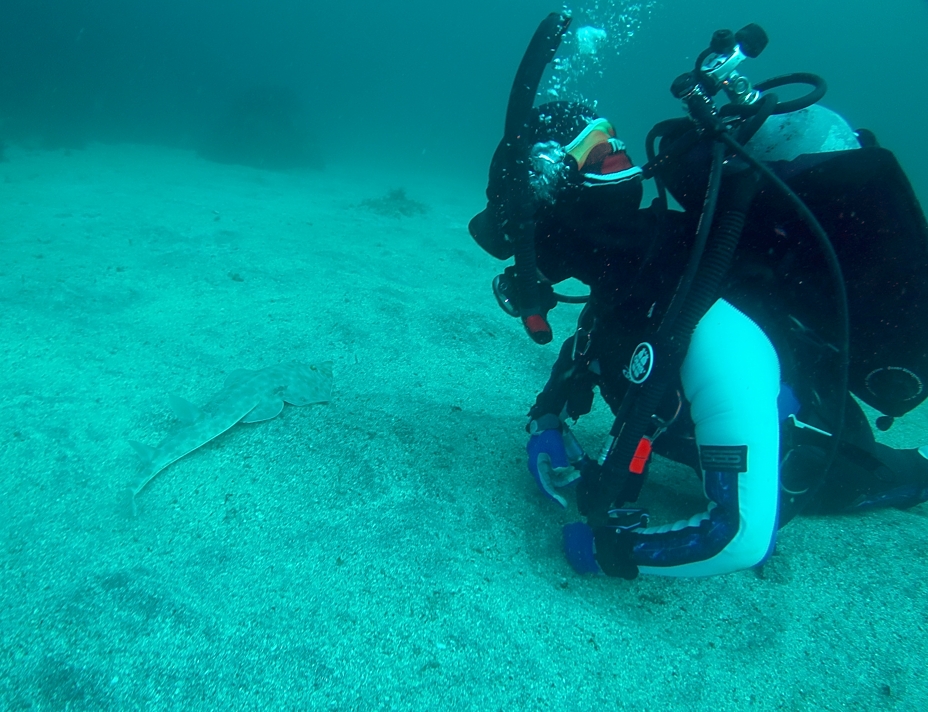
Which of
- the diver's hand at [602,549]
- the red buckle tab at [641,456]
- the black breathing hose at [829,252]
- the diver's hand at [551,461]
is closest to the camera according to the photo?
the black breathing hose at [829,252]

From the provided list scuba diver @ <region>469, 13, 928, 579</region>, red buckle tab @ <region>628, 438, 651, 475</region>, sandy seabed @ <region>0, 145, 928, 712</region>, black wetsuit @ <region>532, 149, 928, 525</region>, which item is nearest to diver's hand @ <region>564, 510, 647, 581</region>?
scuba diver @ <region>469, 13, 928, 579</region>

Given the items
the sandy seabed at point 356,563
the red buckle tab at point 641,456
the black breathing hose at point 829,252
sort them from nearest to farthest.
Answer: the black breathing hose at point 829,252, the sandy seabed at point 356,563, the red buckle tab at point 641,456

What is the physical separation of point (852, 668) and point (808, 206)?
8.12 feet

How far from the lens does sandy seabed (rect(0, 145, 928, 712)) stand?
7.20ft

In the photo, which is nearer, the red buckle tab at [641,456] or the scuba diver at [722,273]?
the scuba diver at [722,273]

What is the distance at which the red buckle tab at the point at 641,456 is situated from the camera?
2475 millimetres

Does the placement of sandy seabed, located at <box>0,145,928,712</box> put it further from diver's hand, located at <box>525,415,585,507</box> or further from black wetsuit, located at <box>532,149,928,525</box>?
black wetsuit, located at <box>532,149,928,525</box>

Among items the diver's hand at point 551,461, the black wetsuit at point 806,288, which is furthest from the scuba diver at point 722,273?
the diver's hand at point 551,461

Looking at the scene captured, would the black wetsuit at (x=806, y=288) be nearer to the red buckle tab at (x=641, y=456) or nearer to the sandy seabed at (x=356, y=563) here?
the red buckle tab at (x=641, y=456)

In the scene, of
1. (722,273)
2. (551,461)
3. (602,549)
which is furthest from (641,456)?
(722,273)

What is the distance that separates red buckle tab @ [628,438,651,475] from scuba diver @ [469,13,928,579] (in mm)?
11

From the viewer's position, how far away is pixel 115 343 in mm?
4574

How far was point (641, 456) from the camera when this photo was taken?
8.16 feet

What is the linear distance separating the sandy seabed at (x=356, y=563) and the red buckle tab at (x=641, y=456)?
88 cm
